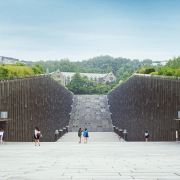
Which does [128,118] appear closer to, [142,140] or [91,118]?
[142,140]

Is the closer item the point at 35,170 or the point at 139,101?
the point at 35,170

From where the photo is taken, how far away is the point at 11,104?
113ft

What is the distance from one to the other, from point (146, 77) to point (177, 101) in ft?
10.0

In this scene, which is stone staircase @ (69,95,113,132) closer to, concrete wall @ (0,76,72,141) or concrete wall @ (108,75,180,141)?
concrete wall @ (108,75,180,141)

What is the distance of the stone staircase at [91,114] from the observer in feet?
198

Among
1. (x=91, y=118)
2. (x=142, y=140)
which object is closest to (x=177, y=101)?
(x=142, y=140)

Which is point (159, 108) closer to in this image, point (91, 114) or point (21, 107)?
point (21, 107)

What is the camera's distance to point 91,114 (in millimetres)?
70688

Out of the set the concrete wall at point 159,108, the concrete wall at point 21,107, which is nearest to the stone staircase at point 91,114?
the concrete wall at point 159,108

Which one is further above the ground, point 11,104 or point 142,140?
point 11,104

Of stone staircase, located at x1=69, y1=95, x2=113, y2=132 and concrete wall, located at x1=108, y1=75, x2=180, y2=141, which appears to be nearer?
concrete wall, located at x1=108, y1=75, x2=180, y2=141

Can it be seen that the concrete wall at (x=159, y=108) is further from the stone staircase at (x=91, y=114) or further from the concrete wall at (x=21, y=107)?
the stone staircase at (x=91, y=114)

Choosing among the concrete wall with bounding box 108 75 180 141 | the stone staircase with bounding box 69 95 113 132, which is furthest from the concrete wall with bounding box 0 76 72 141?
the stone staircase with bounding box 69 95 113 132

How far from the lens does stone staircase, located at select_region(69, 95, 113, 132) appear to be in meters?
60.4
